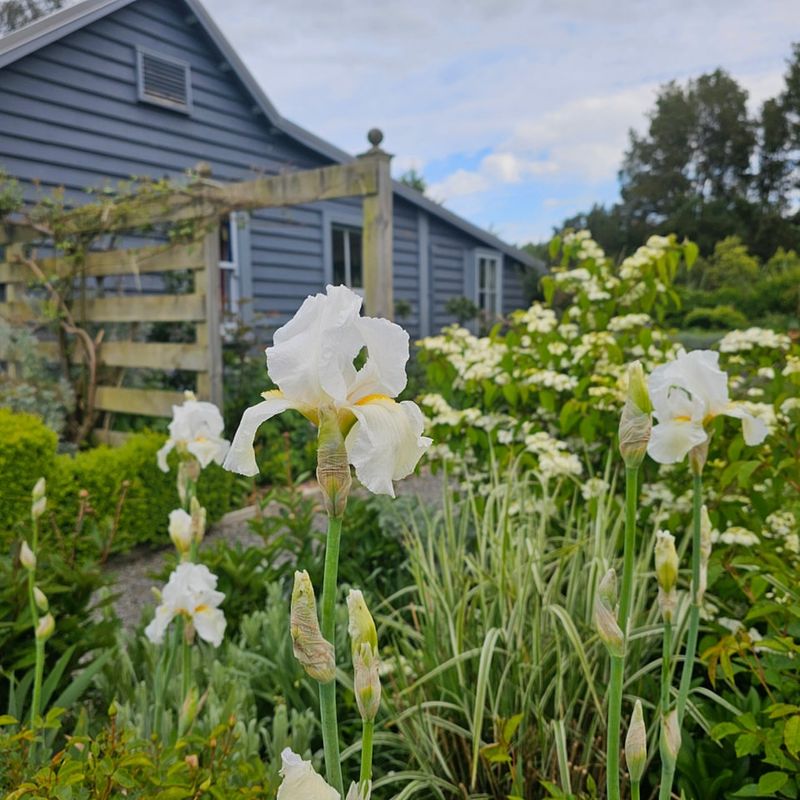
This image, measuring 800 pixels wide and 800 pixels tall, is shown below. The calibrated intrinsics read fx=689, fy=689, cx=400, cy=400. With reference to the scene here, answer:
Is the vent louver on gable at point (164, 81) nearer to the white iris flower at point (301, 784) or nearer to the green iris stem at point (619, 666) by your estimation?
the green iris stem at point (619, 666)

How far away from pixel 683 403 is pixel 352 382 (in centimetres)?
68

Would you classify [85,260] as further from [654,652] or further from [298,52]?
[654,652]

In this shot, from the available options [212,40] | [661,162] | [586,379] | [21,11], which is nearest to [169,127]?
[212,40]

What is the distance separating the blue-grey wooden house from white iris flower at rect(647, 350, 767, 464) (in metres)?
5.67

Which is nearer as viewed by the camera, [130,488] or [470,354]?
[470,354]

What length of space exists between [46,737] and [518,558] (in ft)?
4.26

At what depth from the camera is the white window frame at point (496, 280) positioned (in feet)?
41.0

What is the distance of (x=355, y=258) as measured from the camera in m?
9.84

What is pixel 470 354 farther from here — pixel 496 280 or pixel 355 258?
pixel 496 280

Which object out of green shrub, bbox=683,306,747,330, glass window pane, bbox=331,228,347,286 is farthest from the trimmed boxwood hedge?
green shrub, bbox=683,306,747,330

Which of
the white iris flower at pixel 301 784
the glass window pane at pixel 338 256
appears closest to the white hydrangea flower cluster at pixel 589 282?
the white iris flower at pixel 301 784

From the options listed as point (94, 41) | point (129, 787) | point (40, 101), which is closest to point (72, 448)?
point (40, 101)

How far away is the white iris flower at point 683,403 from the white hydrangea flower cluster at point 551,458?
1.29 m

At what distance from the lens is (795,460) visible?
1936 mm
